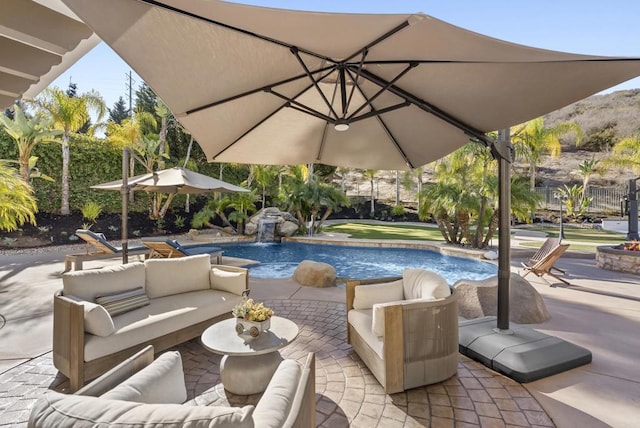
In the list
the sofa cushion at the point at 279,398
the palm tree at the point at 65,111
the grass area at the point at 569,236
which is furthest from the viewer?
the palm tree at the point at 65,111

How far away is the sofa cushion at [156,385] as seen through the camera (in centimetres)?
153

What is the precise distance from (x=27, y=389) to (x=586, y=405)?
4982mm

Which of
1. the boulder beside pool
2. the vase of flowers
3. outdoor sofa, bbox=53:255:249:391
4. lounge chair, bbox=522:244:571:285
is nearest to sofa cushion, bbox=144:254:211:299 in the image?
outdoor sofa, bbox=53:255:249:391

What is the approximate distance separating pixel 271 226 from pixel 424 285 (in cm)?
1232

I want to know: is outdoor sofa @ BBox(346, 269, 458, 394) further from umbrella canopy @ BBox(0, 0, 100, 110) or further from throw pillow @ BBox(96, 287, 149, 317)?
umbrella canopy @ BBox(0, 0, 100, 110)

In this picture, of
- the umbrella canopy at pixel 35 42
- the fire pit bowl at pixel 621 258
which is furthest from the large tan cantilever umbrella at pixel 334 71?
the fire pit bowl at pixel 621 258

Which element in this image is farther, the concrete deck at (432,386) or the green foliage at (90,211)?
the green foliage at (90,211)

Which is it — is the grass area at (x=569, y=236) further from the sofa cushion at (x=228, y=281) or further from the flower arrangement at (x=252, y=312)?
the flower arrangement at (x=252, y=312)

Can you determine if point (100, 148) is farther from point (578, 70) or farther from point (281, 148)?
point (578, 70)

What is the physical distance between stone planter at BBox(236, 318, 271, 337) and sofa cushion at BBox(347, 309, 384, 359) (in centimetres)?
100

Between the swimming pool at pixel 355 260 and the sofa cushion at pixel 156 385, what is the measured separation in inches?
252

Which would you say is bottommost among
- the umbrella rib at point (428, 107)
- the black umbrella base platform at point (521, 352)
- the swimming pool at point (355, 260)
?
the swimming pool at point (355, 260)


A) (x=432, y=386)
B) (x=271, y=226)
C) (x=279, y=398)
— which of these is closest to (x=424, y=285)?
(x=432, y=386)

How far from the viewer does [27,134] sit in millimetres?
11570
